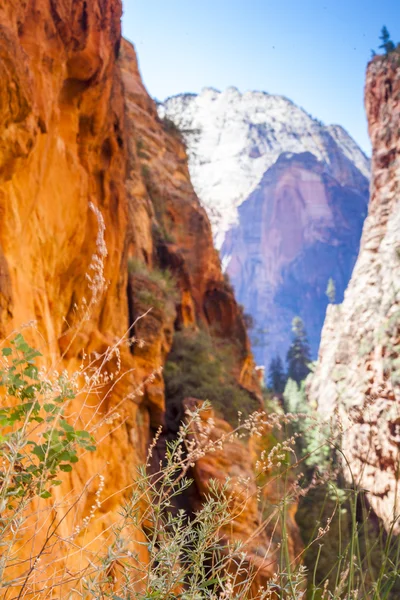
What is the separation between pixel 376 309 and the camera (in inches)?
854

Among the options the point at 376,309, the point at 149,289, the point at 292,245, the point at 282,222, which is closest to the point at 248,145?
the point at 282,222

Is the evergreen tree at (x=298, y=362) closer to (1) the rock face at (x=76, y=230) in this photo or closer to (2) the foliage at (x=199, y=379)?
(2) the foliage at (x=199, y=379)

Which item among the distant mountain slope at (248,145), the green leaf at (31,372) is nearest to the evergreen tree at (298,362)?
the distant mountain slope at (248,145)

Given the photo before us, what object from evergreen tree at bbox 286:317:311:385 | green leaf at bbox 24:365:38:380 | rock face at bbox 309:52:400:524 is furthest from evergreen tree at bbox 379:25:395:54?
green leaf at bbox 24:365:38:380

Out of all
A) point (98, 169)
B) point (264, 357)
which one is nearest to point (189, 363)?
point (98, 169)

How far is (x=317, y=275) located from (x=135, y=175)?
64937 mm

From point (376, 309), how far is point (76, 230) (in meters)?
19.1

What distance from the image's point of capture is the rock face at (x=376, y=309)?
16.9 metres

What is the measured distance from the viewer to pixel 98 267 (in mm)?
1649

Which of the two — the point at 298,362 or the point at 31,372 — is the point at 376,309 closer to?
the point at 31,372

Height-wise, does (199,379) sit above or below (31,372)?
below

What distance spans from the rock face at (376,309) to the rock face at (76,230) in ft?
36.9

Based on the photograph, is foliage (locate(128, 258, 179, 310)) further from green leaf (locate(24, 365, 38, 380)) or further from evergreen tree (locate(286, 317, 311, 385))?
evergreen tree (locate(286, 317, 311, 385))

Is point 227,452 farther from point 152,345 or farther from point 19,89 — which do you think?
point 19,89
